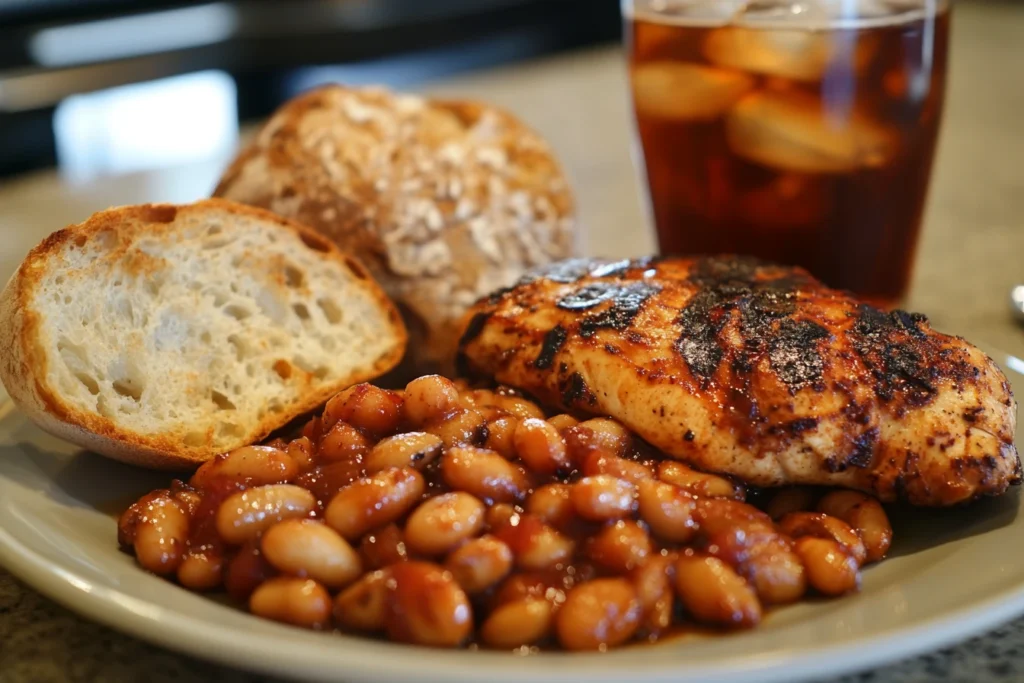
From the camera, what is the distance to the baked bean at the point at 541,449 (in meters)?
1.66

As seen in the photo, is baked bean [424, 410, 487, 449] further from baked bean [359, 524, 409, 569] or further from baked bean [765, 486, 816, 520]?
baked bean [765, 486, 816, 520]

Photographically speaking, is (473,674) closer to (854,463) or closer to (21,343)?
(854,463)

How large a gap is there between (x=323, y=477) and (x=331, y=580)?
0.82 ft

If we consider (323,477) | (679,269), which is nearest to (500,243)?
(679,269)

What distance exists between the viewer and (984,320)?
282cm

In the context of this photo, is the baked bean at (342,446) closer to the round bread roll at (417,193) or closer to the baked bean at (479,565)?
the baked bean at (479,565)

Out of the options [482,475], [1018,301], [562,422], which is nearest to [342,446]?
[482,475]

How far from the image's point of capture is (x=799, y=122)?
2545 mm

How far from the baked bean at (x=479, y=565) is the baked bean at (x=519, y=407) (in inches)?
15.2

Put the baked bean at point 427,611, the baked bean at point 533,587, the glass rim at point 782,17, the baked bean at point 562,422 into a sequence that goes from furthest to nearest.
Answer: the glass rim at point 782,17
the baked bean at point 562,422
the baked bean at point 533,587
the baked bean at point 427,611

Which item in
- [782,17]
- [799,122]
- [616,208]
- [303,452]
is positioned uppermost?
[782,17]

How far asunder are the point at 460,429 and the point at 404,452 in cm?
13

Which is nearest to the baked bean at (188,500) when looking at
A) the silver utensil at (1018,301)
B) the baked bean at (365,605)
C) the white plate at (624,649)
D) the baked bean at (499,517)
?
the white plate at (624,649)

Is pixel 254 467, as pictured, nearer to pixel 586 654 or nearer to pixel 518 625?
pixel 518 625
